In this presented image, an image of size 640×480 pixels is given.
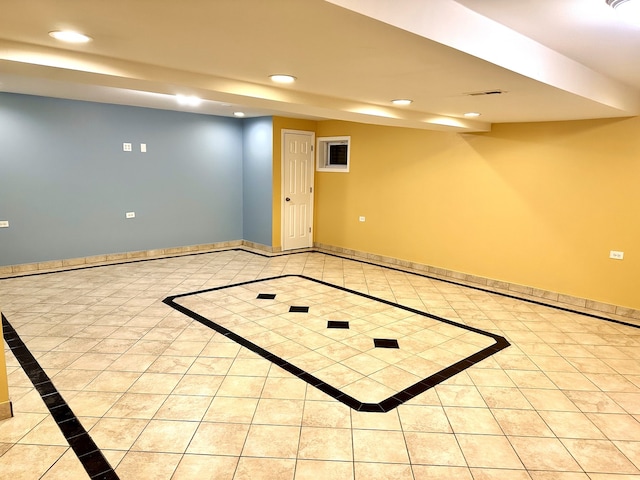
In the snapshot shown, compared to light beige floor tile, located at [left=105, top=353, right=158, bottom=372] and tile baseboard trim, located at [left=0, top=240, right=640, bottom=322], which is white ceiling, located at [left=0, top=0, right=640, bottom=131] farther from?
tile baseboard trim, located at [left=0, top=240, right=640, bottom=322]

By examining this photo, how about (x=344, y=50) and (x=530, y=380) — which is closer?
(x=344, y=50)

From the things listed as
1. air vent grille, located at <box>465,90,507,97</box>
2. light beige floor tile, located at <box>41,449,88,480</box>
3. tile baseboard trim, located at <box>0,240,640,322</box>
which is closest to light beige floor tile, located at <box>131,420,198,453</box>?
light beige floor tile, located at <box>41,449,88,480</box>

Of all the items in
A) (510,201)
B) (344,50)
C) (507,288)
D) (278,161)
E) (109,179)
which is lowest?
(507,288)

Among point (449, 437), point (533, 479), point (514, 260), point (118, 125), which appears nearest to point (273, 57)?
point (449, 437)

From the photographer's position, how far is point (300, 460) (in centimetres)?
215

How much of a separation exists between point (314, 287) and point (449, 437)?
3.03 meters

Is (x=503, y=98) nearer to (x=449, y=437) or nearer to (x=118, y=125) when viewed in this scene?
(x=449, y=437)

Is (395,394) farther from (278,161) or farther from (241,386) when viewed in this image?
(278,161)

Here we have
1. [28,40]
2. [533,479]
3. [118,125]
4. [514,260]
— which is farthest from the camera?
[118,125]

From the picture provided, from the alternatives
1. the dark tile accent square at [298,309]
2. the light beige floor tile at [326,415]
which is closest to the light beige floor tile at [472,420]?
the light beige floor tile at [326,415]

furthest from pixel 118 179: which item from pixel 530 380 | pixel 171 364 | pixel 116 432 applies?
pixel 530 380

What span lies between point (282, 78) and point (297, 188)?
4.48 m

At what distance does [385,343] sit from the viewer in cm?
360

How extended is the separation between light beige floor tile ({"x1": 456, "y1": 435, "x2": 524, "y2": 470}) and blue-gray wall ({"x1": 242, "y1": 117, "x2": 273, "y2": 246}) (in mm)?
5318
